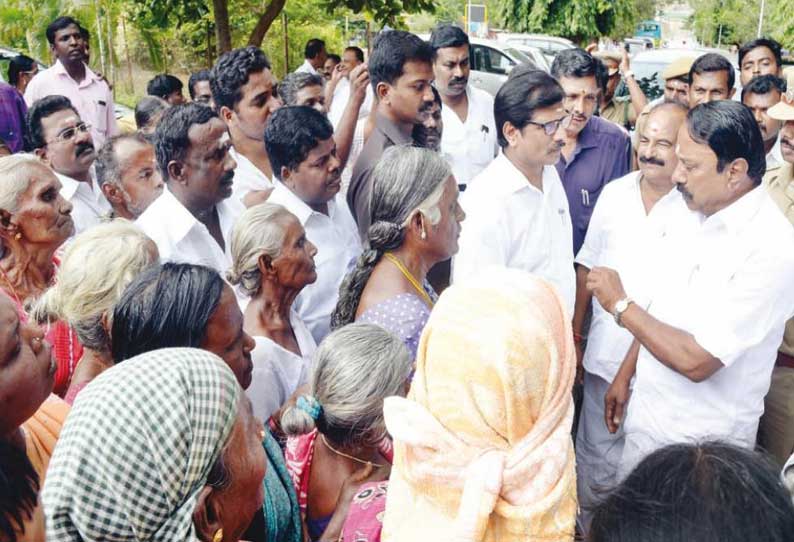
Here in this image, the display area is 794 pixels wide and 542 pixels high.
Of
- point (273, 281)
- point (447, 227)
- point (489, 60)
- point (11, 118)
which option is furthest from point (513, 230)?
point (489, 60)

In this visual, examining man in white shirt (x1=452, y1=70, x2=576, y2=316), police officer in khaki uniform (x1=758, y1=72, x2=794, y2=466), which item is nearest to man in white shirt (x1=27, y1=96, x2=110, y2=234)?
man in white shirt (x1=452, y1=70, x2=576, y2=316)

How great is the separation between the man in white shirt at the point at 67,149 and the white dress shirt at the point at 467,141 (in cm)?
228

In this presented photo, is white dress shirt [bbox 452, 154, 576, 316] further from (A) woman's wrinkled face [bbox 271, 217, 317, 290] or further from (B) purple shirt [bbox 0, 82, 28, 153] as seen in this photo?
(B) purple shirt [bbox 0, 82, 28, 153]

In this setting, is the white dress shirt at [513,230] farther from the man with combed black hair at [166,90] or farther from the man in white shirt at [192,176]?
the man with combed black hair at [166,90]

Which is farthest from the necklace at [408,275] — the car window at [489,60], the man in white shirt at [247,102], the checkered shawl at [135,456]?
the car window at [489,60]

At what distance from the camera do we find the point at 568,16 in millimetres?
24234

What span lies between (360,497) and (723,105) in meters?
1.98

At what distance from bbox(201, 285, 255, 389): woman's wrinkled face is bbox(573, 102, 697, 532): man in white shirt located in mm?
1738

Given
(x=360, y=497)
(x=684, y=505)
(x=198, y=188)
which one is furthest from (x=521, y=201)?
(x=684, y=505)

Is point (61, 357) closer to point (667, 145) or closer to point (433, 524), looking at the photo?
point (433, 524)

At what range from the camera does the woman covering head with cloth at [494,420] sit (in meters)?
1.46

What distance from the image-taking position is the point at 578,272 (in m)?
3.90

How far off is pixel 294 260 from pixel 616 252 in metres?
1.75

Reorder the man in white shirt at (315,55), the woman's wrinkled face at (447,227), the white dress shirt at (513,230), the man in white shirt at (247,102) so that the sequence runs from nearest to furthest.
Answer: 1. the woman's wrinkled face at (447,227)
2. the white dress shirt at (513,230)
3. the man in white shirt at (247,102)
4. the man in white shirt at (315,55)
